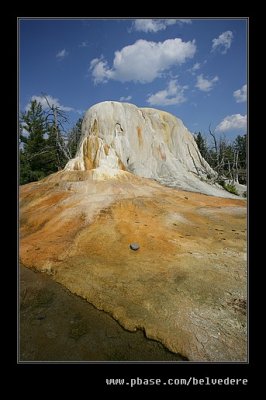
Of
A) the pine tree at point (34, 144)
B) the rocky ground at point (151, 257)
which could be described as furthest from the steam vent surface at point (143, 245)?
the pine tree at point (34, 144)

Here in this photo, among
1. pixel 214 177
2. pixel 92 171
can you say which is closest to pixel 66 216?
pixel 92 171

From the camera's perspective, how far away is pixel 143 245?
6770 millimetres

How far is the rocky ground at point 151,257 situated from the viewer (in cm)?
404

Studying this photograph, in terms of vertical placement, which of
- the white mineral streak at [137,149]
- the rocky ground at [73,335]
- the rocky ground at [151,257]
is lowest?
the rocky ground at [73,335]

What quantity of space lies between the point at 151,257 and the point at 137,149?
33.0ft

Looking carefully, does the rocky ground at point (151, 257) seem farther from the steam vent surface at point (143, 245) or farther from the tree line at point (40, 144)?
the tree line at point (40, 144)

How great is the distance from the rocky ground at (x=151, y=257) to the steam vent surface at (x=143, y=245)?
18 mm

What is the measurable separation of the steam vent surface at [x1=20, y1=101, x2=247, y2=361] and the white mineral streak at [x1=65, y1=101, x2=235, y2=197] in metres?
0.08

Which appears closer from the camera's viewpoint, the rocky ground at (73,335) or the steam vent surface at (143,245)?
the rocky ground at (73,335)

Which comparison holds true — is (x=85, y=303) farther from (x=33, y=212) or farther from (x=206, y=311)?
(x=33, y=212)

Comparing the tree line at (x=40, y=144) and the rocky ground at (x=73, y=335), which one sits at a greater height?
the tree line at (x=40, y=144)

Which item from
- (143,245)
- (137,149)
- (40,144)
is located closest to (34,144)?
(40,144)
